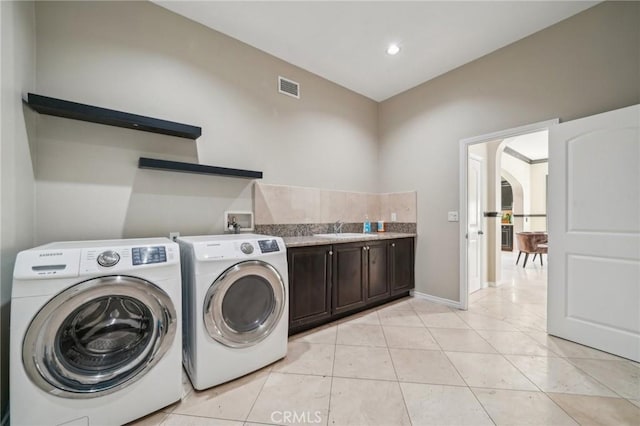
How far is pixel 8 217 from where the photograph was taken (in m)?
1.38

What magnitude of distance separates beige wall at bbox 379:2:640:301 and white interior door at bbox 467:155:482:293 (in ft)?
2.45

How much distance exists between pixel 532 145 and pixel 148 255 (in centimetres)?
798

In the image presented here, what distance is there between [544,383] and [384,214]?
2.50 m

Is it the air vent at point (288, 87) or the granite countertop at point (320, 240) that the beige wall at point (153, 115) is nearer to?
the air vent at point (288, 87)

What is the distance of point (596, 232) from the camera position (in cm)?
208

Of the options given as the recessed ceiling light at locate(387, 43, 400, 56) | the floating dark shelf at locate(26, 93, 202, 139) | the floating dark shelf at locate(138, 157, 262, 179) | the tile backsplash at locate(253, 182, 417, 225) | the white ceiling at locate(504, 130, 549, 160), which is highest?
the recessed ceiling light at locate(387, 43, 400, 56)

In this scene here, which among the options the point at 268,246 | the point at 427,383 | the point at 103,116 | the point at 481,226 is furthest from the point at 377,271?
the point at 103,116

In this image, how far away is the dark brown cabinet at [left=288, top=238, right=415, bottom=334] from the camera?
237 centimetres

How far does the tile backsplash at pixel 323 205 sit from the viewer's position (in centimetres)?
276

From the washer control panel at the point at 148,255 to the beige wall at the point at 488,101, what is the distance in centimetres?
298

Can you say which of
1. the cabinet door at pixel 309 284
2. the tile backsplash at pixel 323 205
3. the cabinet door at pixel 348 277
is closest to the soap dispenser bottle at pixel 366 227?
the tile backsplash at pixel 323 205

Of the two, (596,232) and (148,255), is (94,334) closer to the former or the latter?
(148,255)

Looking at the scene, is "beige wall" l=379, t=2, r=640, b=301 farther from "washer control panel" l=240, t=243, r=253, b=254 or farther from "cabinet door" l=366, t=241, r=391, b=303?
"washer control panel" l=240, t=243, r=253, b=254
